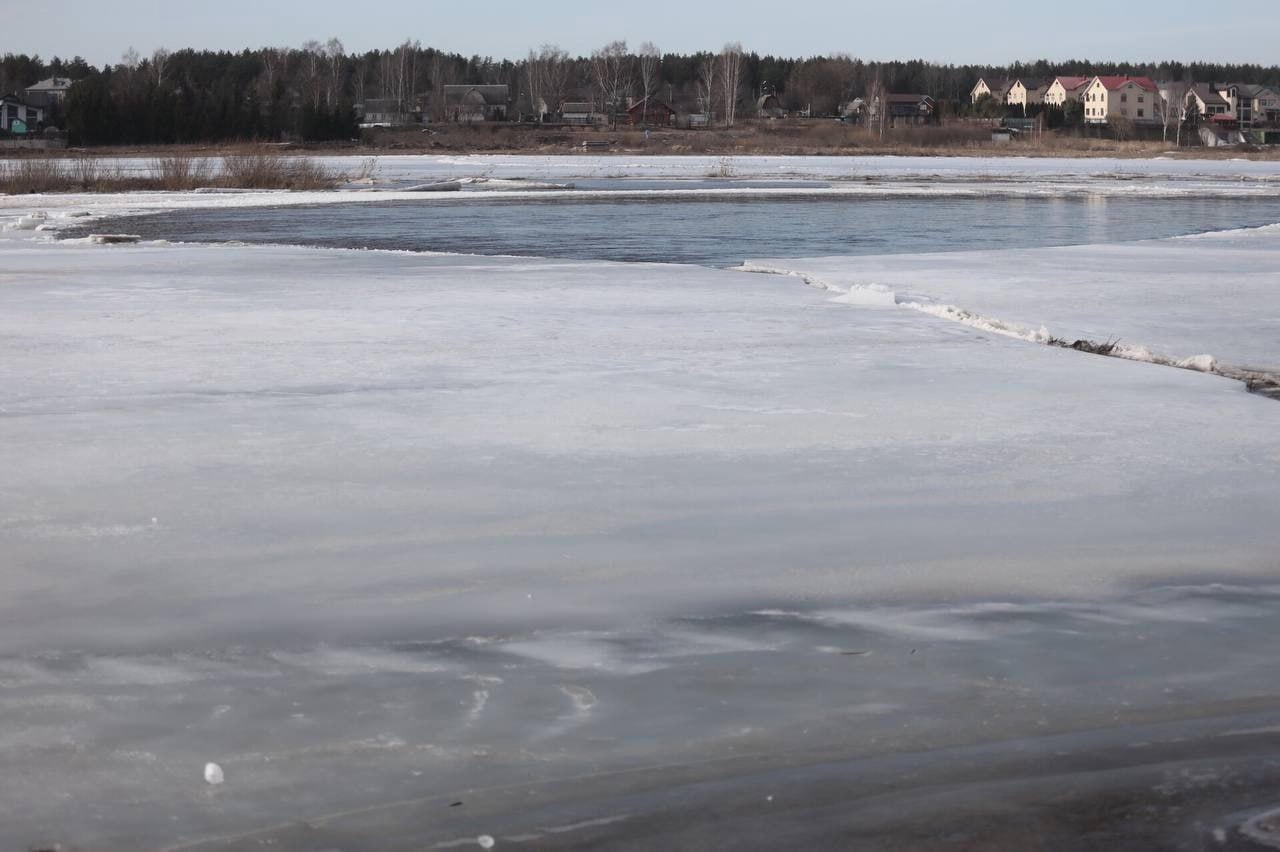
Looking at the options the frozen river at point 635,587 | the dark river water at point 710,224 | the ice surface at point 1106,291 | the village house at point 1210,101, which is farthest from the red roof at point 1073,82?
the frozen river at point 635,587

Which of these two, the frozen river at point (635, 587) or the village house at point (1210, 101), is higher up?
the village house at point (1210, 101)

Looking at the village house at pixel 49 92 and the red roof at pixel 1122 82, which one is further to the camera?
the red roof at pixel 1122 82

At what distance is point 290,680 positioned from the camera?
308cm

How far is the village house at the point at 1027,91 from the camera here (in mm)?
146250

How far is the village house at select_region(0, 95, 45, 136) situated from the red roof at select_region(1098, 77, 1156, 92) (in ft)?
305

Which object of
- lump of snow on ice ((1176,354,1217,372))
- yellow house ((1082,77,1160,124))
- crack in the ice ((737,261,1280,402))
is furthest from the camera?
yellow house ((1082,77,1160,124))

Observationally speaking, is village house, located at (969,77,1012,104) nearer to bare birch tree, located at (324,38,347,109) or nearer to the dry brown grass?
bare birch tree, located at (324,38,347,109)

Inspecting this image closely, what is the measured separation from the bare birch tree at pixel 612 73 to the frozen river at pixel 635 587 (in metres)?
112

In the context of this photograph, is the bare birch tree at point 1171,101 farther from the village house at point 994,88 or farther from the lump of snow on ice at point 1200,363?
the lump of snow on ice at point 1200,363

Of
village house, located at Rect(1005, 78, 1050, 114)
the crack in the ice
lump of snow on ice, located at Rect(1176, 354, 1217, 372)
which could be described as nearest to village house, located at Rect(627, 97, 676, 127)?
village house, located at Rect(1005, 78, 1050, 114)

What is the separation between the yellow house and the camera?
131 metres

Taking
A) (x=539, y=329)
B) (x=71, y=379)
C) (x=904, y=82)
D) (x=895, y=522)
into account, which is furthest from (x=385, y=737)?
(x=904, y=82)

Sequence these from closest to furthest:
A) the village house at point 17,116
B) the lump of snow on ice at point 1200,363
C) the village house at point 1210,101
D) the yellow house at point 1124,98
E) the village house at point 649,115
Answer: the lump of snow on ice at point 1200,363 → the village house at point 17,116 → the village house at point 649,115 → the yellow house at point 1124,98 → the village house at point 1210,101

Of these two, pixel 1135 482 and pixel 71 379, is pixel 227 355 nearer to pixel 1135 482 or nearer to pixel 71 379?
pixel 71 379
